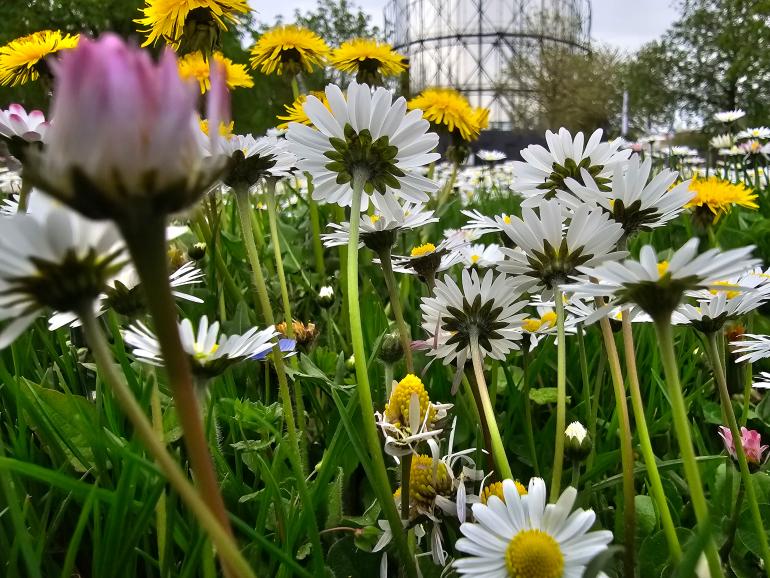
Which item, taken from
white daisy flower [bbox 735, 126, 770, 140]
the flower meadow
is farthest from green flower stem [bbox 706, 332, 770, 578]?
white daisy flower [bbox 735, 126, 770, 140]

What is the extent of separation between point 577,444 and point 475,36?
1605 cm

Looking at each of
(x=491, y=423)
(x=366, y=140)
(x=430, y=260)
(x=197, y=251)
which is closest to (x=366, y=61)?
(x=197, y=251)

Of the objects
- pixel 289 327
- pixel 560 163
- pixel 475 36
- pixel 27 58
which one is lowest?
pixel 289 327

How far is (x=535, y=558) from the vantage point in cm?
27

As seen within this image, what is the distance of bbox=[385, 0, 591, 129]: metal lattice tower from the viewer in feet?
48.0

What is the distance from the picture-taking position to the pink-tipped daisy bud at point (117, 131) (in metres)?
0.14

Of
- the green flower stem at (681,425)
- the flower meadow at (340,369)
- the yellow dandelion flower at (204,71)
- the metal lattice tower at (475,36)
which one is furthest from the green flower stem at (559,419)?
the metal lattice tower at (475,36)

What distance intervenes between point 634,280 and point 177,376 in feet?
0.55

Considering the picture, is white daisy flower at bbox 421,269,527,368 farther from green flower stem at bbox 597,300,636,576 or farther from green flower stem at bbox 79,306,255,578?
green flower stem at bbox 79,306,255,578

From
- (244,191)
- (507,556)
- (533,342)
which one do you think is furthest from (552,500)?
(244,191)

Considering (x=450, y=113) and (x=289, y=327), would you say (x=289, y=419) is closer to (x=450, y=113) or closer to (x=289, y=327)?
(x=289, y=327)

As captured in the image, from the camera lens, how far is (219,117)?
0.51 feet

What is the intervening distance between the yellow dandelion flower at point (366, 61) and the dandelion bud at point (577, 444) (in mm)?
613

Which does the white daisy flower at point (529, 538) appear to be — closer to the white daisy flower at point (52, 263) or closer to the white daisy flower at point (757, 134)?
the white daisy flower at point (52, 263)
